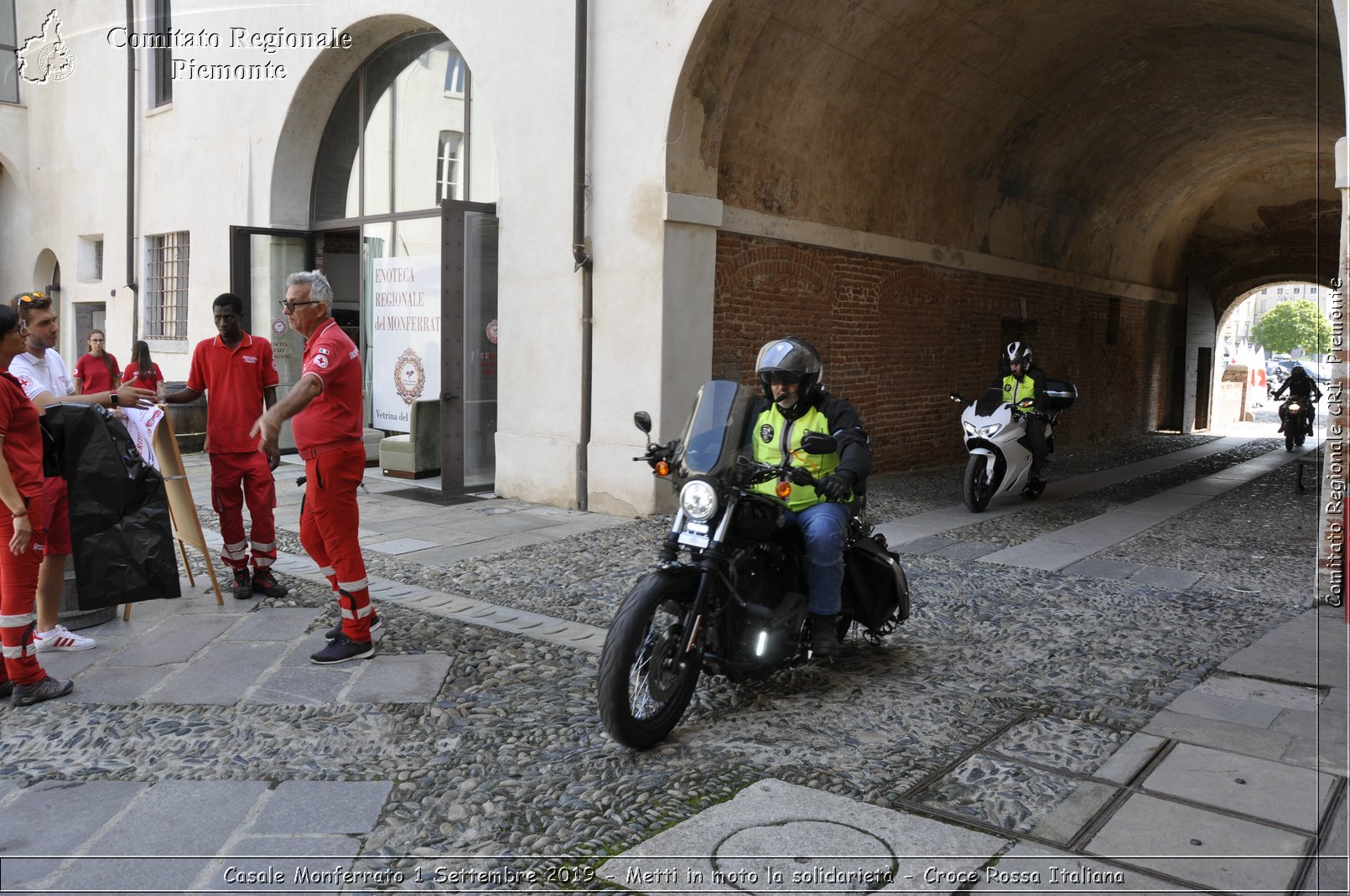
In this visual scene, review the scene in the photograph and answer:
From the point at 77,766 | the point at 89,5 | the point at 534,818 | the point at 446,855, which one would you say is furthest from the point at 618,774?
the point at 89,5

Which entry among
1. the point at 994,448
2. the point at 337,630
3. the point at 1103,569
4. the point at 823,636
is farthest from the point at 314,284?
the point at 994,448

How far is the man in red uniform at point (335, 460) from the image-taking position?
195 inches

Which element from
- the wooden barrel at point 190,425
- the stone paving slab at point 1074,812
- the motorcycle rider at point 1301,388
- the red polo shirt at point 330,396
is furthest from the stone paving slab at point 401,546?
the motorcycle rider at point 1301,388

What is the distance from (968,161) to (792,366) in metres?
9.51

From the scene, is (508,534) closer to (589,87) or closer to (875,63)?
(589,87)

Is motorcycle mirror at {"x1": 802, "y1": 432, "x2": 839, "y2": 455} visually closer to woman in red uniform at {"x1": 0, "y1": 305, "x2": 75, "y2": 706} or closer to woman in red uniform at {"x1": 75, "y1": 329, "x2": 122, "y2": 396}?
woman in red uniform at {"x1": 0, "y1": 305, "x2": 75, "y2": 706}

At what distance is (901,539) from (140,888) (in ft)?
21.0

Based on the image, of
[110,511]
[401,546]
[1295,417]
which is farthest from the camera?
[1295,417]

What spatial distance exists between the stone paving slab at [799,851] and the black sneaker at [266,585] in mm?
3756

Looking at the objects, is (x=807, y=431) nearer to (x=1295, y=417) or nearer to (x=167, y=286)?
(x=167, y=286)

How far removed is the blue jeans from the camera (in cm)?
452

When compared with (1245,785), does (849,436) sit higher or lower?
higher

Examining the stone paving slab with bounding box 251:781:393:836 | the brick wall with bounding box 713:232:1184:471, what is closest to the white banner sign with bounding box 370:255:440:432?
the brick wall with bounding box 713:232:1184:471

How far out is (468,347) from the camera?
1044 centimetres
